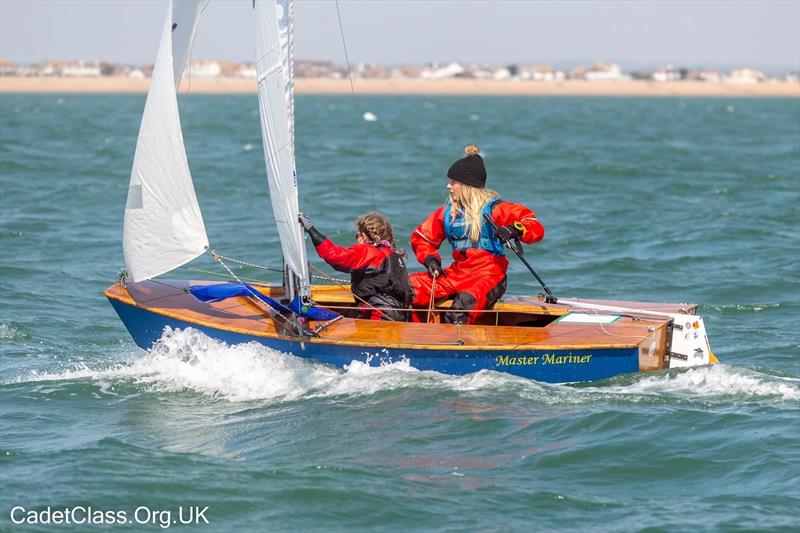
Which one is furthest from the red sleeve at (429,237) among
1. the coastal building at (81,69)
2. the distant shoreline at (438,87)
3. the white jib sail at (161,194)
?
the coastal building at (81,69)

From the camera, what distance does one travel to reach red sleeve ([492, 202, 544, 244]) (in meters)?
9.60

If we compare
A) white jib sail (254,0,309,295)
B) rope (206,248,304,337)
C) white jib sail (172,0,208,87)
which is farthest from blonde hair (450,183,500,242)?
white jib sail (172,0,208,87)

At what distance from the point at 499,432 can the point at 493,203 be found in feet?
7.38

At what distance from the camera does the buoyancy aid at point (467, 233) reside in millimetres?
9820

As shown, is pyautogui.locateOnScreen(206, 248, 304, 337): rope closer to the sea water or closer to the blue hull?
the blue hull

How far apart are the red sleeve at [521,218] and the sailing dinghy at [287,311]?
2.45 ft

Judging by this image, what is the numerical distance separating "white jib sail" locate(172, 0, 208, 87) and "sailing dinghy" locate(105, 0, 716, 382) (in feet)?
0.03

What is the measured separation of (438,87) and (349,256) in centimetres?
16514

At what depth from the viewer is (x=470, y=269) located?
9.93m

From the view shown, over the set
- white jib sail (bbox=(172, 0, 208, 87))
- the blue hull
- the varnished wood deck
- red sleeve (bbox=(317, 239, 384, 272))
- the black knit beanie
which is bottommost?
the blue hull

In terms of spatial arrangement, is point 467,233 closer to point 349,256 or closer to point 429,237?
point 429,237

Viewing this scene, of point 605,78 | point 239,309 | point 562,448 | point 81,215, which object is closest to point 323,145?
point 81,215

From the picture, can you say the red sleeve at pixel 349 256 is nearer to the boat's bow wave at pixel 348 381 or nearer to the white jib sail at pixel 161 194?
the boat's bow wave at pixel 348 381

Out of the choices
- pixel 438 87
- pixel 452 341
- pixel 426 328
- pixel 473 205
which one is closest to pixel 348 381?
pixel 426 328
